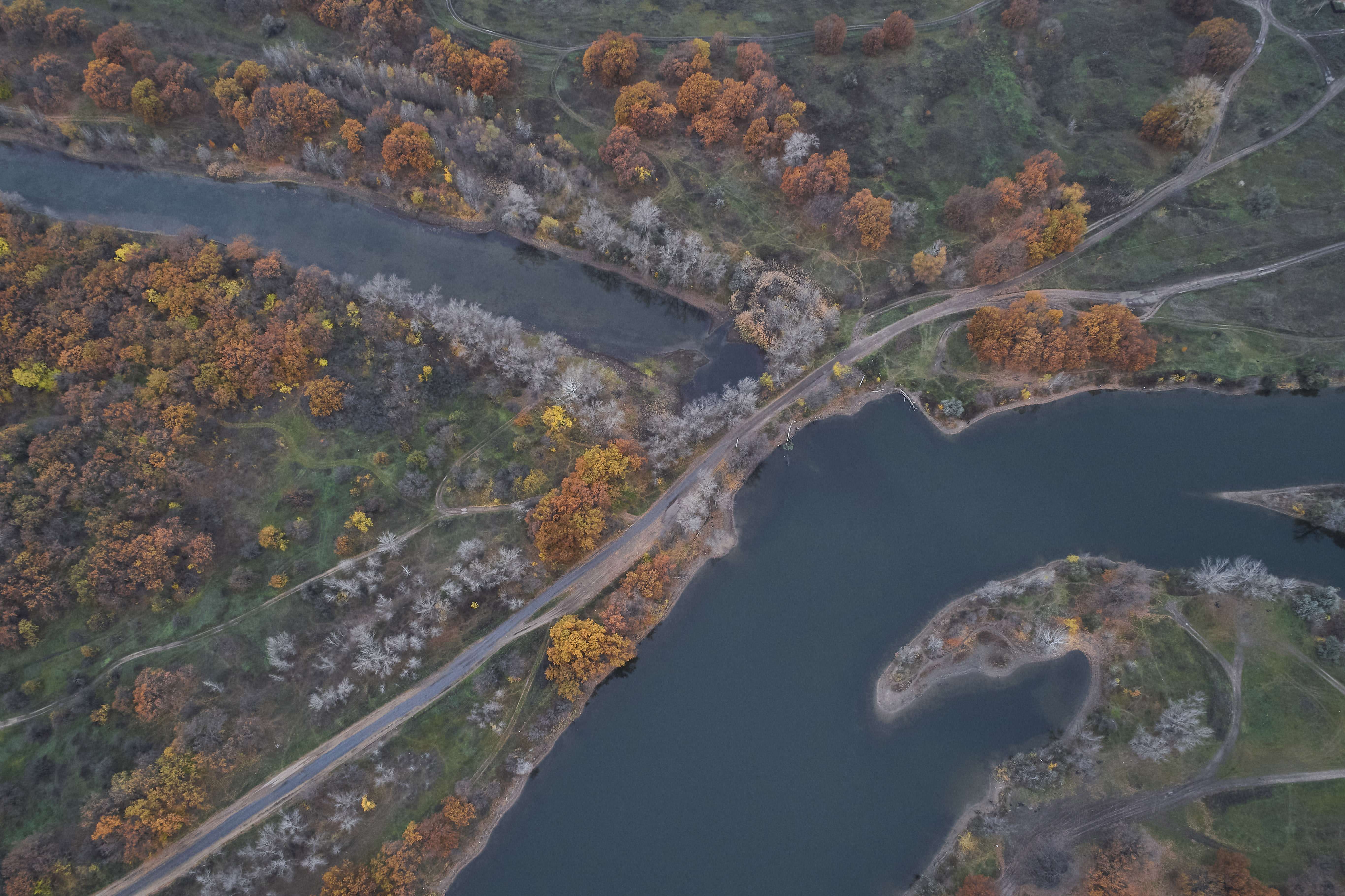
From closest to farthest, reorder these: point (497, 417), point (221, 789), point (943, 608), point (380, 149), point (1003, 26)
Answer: point (221, 789) < point (943, 608) < point (497, 417) < point (380, 149) < point (1003, 26)

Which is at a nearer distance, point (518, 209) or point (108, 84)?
point (518, 209)

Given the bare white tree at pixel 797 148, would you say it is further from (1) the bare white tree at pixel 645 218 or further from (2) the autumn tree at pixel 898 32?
(2) the autumn tree at pixel 898 32

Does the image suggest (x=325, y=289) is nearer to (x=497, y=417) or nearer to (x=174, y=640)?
(x=497, y=417)

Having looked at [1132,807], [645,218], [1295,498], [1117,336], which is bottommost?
[1132,807]

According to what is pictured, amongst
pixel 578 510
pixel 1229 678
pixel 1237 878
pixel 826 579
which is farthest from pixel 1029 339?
pixel 578 510

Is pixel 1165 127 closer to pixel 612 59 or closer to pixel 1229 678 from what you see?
pixel 1229 678

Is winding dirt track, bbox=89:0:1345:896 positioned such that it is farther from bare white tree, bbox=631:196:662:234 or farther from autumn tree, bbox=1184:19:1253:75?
bare white tree, bbox=631:196:662:234

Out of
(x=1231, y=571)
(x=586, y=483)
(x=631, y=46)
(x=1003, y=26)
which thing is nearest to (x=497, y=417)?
(x=586, y=483)
